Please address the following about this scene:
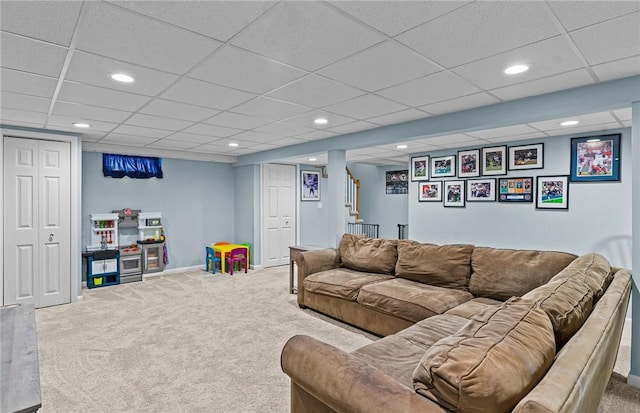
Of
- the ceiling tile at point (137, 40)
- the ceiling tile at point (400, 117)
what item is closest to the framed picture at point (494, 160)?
the ceiling tile at point (400, 117)

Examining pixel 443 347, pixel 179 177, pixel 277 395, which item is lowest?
pixel 277 395

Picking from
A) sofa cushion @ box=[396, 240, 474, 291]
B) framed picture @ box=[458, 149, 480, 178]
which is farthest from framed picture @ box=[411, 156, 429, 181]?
sofa cushion @ box=[396, 240, 474, 291]

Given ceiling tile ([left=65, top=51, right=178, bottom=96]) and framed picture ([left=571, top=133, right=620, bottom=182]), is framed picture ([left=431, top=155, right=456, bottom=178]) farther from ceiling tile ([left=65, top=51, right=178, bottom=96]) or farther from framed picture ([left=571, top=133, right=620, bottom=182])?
ceiling tile ([left=65, top=51, right=178, bottom=96])

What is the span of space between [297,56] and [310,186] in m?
6.07

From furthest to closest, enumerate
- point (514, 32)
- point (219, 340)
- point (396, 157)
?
1. point (396, 157)
2. point (219, 340)
3. point (514, 32)

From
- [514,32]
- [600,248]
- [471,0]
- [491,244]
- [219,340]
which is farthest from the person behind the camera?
[491,244]

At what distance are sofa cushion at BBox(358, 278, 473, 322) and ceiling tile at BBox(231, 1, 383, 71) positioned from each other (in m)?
2.20

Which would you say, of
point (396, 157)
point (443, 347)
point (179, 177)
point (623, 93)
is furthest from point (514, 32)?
point (179, 177)

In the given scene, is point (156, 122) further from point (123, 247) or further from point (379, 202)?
point (379, 202)

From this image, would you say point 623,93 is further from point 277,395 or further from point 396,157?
point 396,157

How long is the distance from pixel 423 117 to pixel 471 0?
7.70ft

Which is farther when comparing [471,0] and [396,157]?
[396,157]

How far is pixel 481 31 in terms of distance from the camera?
1.92m

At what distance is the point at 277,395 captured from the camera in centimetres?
250
